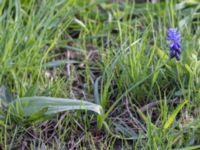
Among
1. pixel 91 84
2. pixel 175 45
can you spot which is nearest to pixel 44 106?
pixel 91 84

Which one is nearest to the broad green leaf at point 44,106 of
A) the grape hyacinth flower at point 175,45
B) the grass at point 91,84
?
the grass at point 91,84

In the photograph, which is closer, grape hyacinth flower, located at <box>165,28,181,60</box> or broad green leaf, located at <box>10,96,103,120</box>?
broad green leaf, located at <box>10,96,103,120</box>

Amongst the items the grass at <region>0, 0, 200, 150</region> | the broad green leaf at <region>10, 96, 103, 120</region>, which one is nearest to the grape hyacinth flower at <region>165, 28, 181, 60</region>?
the grass at <region>0, 0, 200, 150</region>

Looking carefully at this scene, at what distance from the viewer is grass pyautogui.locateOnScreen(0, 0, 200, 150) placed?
6.48 feet

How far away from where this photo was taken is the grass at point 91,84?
77.8 inches

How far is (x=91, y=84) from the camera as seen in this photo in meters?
2.26

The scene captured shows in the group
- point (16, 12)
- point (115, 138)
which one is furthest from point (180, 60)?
point (16, 12)

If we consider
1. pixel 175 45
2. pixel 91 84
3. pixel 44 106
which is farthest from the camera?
pixel 91 84

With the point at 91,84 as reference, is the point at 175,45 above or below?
above

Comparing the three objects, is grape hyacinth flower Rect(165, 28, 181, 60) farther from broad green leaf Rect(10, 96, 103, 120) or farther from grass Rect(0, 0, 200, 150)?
broad green leaf Rect(10, 96, 103, 120)

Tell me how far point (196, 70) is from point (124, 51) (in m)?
0.29

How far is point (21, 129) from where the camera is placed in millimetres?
2012

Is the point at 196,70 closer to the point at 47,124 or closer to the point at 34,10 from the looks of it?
the point at 47,124

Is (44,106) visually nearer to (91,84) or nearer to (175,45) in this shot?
(91,84)
